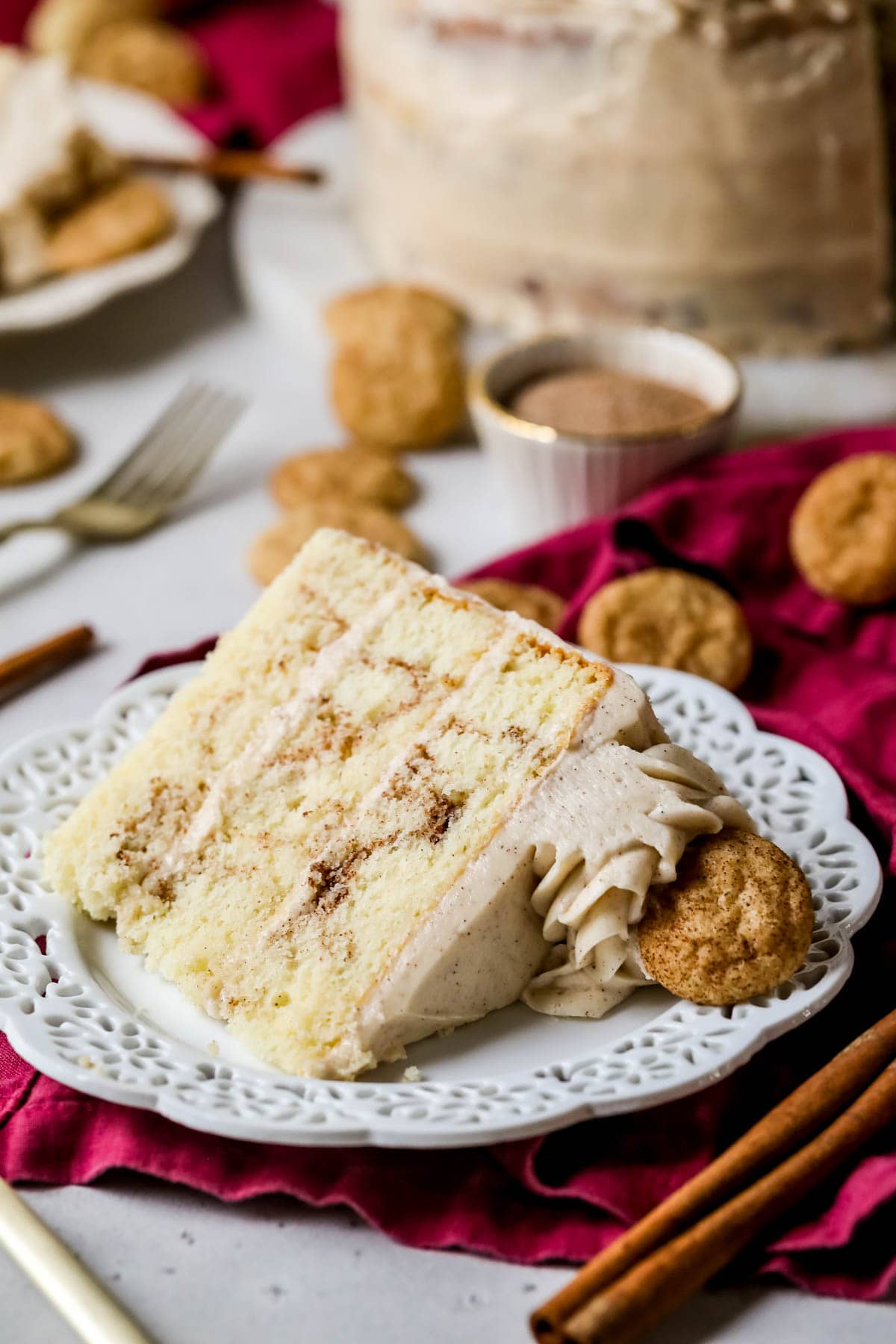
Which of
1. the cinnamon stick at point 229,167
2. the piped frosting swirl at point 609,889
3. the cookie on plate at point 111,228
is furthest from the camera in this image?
the cinnamon stick at point 229,167

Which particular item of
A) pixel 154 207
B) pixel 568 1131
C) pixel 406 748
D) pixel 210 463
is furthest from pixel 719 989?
pixel 154 207

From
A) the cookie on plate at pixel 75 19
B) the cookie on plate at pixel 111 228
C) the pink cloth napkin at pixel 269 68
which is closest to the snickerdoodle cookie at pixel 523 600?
the cookie on plate at pixel 111 228

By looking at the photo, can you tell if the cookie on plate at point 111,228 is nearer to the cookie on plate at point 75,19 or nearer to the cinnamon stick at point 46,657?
the cinnamon stick at point 46,657

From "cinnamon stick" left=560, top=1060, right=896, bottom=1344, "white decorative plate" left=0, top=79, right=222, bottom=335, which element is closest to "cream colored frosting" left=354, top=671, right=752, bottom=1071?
"cinnamon stick" left=560, top=1060, right=896, bottom=1344

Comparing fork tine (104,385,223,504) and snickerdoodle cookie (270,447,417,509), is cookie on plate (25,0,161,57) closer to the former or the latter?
fork tine (104,385,223,504)

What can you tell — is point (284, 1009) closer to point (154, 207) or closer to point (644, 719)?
point (644, 719)

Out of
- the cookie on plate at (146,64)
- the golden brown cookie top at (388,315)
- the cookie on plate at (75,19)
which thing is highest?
the cookie on plate at (75,19)
